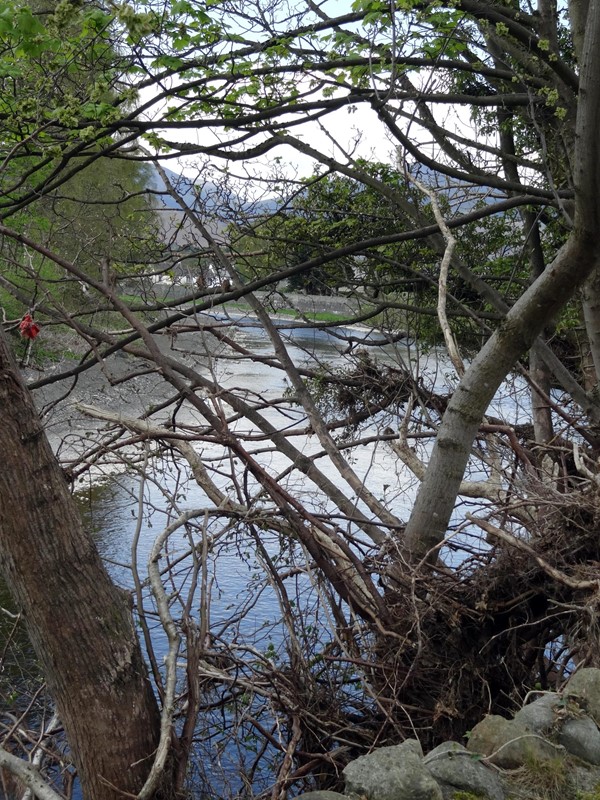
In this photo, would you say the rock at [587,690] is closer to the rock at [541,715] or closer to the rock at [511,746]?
the rock at [541,715]

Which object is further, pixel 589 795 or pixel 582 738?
pixel 582 738

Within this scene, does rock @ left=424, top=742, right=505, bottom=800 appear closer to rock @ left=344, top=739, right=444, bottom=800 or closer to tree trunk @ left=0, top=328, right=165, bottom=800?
rock @ left=344, top=739, right=444, bottom=800

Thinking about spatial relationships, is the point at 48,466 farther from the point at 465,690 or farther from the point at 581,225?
the point at 581,225

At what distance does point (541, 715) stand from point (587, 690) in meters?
0.26

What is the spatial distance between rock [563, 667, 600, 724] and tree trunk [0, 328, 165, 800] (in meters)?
1.71

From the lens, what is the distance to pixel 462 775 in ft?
9.25

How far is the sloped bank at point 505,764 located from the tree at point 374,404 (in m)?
0.65

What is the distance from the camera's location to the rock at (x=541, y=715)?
315cm

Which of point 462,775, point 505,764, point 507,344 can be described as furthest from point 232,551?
point 462,775

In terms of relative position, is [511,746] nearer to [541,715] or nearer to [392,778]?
[541,715]

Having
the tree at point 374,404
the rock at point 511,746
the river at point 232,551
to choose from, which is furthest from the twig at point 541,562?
the river at point 232,551

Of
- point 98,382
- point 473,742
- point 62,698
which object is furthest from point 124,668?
point 98,382

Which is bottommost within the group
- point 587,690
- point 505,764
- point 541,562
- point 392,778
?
point 392,778

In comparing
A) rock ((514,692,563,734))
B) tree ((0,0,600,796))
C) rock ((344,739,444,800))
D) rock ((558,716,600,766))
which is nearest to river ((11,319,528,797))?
tree ((0,0,600,796))
